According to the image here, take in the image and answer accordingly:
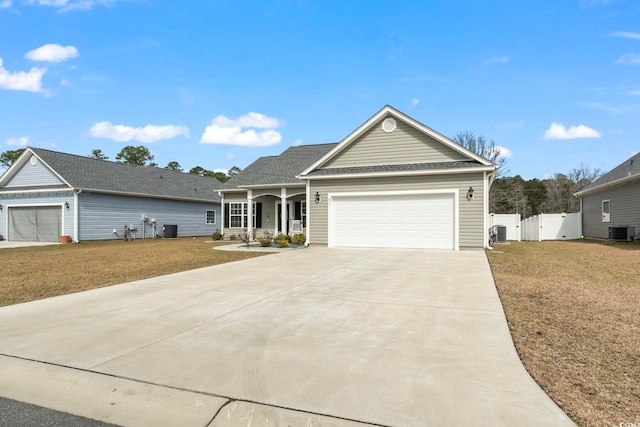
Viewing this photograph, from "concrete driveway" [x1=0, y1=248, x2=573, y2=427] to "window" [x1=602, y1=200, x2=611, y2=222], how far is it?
1887 cm

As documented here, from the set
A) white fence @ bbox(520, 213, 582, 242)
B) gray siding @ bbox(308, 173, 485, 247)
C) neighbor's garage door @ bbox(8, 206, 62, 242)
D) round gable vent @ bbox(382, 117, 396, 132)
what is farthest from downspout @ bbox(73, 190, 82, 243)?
white fence @ bbox(520, 213, 582, 242)

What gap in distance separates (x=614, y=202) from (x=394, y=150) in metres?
13.8

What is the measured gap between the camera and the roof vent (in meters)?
15.2

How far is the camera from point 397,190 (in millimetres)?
14641

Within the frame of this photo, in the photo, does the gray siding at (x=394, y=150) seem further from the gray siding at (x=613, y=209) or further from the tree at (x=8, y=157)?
the tree at (x=8, y=157)

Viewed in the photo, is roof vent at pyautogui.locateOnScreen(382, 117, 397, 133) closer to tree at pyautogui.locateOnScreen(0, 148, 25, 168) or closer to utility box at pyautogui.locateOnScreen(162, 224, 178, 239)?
utility box at pyautogui.locateOnScreen(162, 224, 178, 239)

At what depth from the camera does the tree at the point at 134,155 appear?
61875mm

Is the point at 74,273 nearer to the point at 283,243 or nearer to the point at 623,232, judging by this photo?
the point at 283,243

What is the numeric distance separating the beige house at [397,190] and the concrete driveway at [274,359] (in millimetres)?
7811

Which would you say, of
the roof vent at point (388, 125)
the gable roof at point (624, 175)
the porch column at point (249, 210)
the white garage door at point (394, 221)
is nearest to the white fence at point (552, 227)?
the gable roof at point (624, 175)

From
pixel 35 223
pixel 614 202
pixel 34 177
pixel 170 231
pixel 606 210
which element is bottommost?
pixel 170 231

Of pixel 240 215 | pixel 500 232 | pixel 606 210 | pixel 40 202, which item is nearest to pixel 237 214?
pixel 240 215

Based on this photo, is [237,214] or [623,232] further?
[237,214]

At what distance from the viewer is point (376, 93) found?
811 inches
